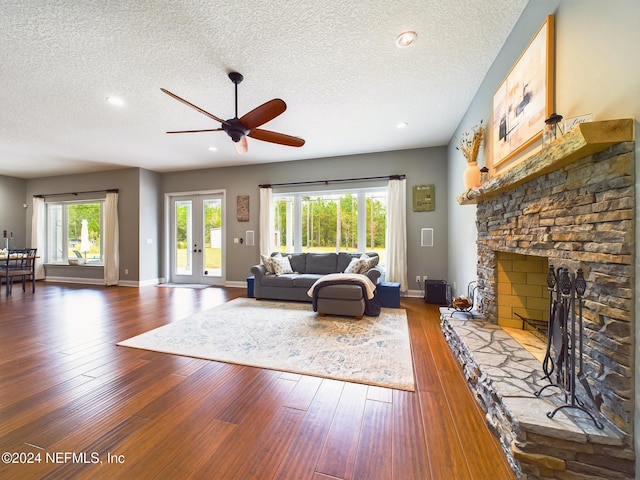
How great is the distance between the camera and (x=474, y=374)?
5.90 ft

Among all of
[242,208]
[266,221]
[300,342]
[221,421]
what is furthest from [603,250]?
[242,208]

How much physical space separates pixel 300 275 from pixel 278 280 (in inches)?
16.6

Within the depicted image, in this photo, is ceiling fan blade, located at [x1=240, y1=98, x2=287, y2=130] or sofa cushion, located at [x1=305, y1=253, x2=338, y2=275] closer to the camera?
ceiling fan blade, located at [x1=240, y1=98, x2=287, y2=130]

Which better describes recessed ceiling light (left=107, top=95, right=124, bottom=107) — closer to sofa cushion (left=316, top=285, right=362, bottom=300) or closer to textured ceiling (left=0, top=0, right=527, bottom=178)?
textured ceiling (left=0, top=0, right=527, bottom=178)

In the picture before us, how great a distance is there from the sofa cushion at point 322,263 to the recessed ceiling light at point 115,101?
359 centimetres

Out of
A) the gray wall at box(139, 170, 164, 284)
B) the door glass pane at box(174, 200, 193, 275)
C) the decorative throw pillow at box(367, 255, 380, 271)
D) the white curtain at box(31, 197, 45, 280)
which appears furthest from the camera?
the white curtain at box(31, 197, 45, 280)

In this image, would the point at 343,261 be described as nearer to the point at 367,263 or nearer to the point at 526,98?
the point at 367,263

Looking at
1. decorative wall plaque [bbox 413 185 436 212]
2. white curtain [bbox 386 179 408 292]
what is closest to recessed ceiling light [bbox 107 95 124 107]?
white curtain [bbox 386 179 408 292]

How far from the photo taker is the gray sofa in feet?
14.6

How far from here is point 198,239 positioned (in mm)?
6441

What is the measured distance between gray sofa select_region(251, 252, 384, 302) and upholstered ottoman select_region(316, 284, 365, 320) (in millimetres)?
553

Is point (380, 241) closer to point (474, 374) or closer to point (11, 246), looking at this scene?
point (474, 374)

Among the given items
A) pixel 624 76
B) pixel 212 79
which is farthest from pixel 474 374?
pixel 212 79

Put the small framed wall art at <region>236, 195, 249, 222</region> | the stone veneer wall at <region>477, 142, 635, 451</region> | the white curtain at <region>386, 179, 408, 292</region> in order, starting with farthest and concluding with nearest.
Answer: the small framed wall art at <region>236, 195, 249, 222</region> < the white curtain at <region>386, 179, 408, 292</region> < the stone veneer wall at <region>477, 142, 635, 451</region>
